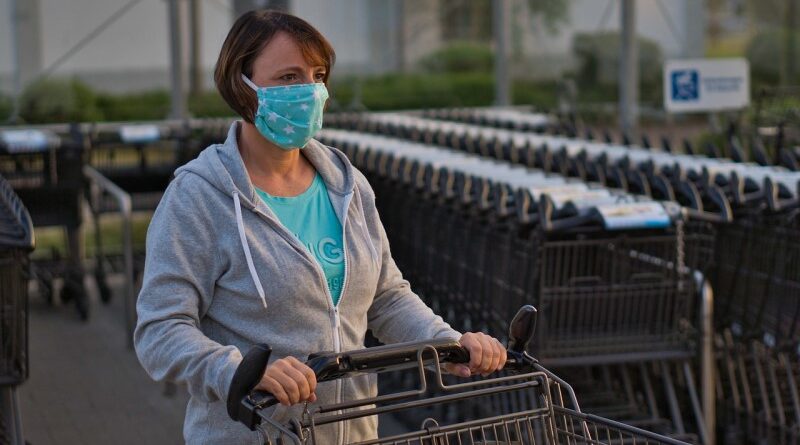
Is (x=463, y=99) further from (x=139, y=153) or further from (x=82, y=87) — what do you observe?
(x=139, y=153)

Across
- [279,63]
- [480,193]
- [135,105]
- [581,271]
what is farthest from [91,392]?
[135,105]

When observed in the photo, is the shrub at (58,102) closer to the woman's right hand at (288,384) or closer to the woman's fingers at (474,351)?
the woman's fingers at (474,351)

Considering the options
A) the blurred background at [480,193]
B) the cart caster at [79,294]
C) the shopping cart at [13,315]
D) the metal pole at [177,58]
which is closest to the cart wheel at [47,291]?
the blurred background at [480,193]

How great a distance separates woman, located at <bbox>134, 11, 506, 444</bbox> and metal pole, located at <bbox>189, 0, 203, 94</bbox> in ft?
32.9

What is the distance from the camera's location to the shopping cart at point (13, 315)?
13.6ft

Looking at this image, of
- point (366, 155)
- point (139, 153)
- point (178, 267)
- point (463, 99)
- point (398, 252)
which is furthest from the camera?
point (463, 99)

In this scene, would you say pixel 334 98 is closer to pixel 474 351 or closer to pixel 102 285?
pixel 102 285

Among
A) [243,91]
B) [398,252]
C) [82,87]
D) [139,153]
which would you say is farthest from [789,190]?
[82,87]

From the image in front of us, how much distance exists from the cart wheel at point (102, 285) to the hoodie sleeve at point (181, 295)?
6.62 meters

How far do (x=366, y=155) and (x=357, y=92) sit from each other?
23.6 feet

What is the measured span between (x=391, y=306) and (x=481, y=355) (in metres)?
0.44

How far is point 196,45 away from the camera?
1282 centimetres

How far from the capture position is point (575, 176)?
6.39 meters

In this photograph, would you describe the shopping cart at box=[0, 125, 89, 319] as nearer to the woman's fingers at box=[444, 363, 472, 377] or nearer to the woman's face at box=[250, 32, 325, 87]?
the woman's face at box=[250, 32, 325, 87]
